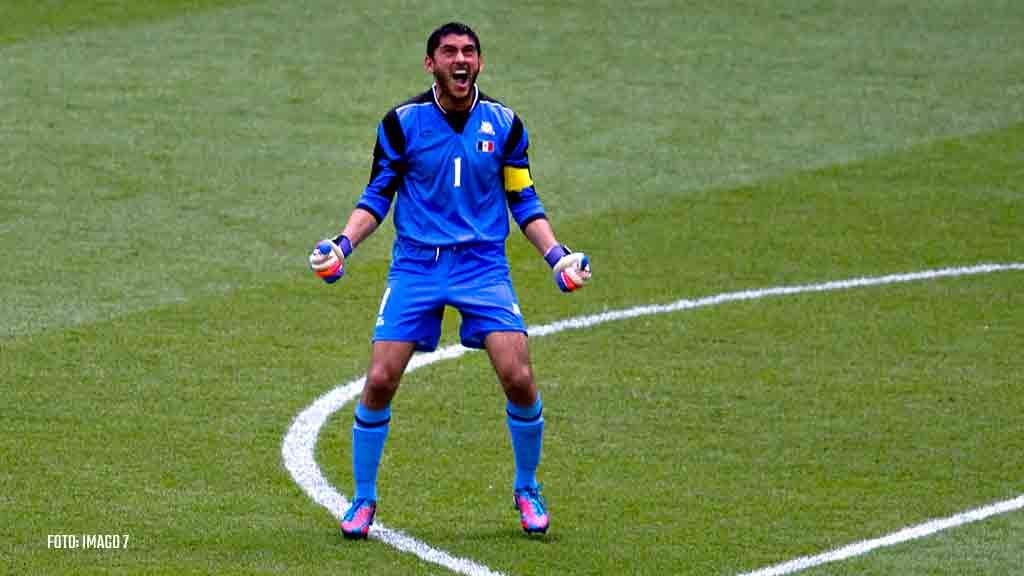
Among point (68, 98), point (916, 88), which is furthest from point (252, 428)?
point (916, 88)

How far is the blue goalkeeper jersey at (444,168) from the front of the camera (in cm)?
890

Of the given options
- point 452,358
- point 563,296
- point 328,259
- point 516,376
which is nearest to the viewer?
point 328,259

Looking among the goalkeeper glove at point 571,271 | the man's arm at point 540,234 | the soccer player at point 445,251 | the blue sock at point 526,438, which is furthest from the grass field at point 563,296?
the man's arm at point 540,234

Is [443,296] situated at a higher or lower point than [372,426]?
higher

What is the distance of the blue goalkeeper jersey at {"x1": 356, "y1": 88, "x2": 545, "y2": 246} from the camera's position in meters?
8.90

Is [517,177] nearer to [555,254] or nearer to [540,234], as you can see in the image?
[540,234]

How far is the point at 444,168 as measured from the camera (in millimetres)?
8891

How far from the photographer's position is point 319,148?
17.4 metres

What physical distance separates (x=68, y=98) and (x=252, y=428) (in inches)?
359

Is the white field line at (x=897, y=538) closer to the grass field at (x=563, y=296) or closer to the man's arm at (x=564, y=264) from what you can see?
the grass field at (x=563, y=296)

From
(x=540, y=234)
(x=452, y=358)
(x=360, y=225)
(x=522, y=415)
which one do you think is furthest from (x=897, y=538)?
(x=452, y=358)

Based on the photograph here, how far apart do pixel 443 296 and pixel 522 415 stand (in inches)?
25.8

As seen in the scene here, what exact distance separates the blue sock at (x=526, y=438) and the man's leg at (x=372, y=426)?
0.56m

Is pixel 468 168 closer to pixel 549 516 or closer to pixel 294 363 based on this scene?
pixel 549 516
